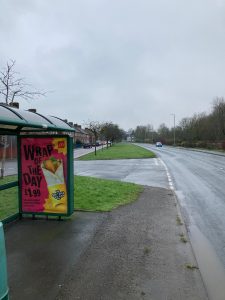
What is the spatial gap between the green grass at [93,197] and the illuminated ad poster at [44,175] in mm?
272

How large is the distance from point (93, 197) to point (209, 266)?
5.38 metres

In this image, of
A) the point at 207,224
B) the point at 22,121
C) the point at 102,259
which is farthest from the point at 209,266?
the point at 22,121

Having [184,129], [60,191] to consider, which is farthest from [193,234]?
[184,129]

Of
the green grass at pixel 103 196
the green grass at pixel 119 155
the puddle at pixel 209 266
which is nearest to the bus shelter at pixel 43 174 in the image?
the green grass at pixel 103 196

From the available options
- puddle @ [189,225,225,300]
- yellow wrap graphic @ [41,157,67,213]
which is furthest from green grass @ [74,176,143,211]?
puddle @ [189,225,225,300]

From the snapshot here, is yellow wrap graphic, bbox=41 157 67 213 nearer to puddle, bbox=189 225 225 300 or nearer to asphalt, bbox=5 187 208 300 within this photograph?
asphalt, bbox=5 187 208 300

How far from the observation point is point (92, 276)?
15.1 ft

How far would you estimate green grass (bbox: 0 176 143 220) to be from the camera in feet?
25.5

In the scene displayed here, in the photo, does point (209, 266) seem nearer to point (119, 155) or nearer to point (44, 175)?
point (44, 175)

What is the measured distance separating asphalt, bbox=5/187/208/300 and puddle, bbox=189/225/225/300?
0.14m

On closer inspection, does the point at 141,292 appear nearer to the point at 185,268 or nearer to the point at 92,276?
the point at 92,276

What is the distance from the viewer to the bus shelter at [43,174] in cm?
755

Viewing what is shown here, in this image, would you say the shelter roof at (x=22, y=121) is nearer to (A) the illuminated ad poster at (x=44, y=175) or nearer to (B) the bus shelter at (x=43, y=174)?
(B) the bus shelter at (x=43, y=174)

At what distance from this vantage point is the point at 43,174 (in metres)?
7.75
